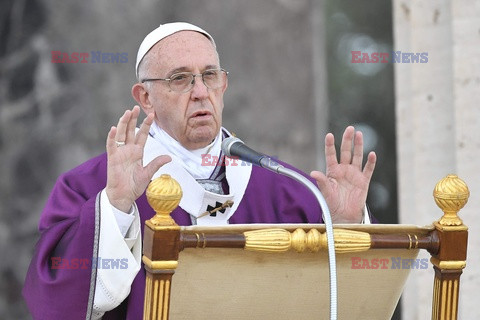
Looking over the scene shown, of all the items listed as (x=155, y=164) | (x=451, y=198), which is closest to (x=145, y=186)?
(x=155, y=164)

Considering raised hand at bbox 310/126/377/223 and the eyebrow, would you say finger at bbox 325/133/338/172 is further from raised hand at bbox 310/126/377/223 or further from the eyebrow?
the eyebrow

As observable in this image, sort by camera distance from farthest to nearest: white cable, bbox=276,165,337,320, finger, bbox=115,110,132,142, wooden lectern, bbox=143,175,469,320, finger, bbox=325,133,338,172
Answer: finger, bbox=325,133,338,172
finger, bbox=115,110,132,142
wooden lectern, bbox=143,175,469,320
white cable, bbox=276,165,337,320

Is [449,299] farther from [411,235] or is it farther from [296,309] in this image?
[296,309]

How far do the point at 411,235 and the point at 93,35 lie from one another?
3.56m

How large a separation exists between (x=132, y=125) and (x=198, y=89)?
1.96 ft

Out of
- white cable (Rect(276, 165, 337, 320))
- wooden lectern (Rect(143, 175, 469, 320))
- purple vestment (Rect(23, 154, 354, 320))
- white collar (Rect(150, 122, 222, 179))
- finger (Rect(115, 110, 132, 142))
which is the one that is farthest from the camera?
white collar (Rect(150, 122, 222, 179))

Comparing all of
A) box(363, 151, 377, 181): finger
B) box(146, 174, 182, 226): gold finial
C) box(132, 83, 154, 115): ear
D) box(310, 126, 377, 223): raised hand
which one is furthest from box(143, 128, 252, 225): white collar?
box(146, 174, 182, 226): gold finial

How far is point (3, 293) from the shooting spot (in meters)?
6.44

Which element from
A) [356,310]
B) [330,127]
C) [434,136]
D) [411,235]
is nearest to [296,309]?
[356,310]

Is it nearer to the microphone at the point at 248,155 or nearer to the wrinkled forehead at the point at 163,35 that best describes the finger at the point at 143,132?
the microphone at the point at 248,155

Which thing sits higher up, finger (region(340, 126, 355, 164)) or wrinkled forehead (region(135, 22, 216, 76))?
wrinkled forehead (region(135, 22, 216, 76))

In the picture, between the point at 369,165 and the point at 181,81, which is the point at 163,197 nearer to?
the point at 369,165

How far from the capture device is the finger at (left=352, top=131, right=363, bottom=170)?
3.75m

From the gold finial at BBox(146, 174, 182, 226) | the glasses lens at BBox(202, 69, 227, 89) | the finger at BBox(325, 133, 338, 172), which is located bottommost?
the gold finial at BBox(146, 174, 182, 226)
